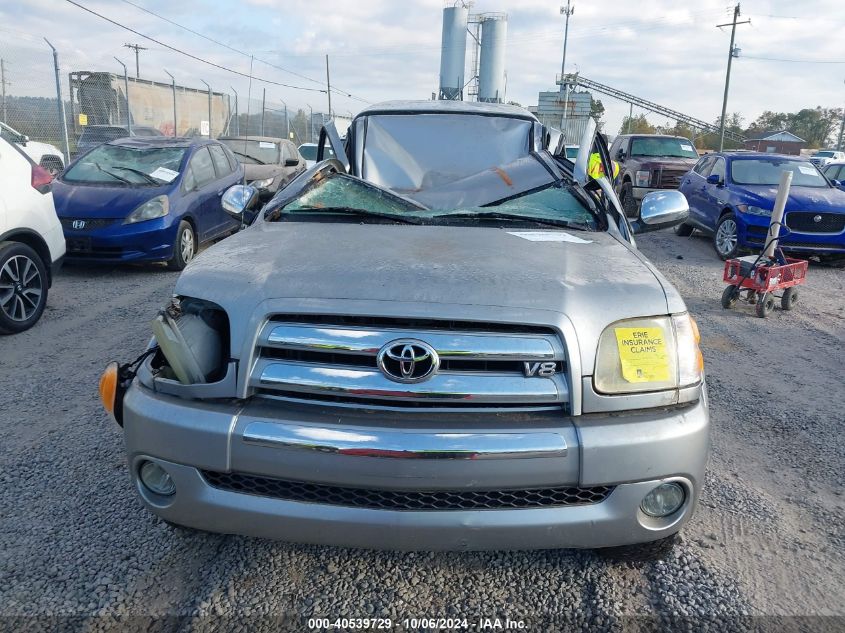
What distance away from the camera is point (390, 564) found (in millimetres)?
2580

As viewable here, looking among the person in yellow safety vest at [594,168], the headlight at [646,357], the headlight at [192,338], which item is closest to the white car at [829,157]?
the person in yellow safety vest at [594,168]

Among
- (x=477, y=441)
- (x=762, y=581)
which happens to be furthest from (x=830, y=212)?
(x=477, y=441)

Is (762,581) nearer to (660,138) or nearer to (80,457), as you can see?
(80,457)

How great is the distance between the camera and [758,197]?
372 inches

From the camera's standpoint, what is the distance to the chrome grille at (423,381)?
6.76 ft

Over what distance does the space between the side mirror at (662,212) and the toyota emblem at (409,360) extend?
1.99m

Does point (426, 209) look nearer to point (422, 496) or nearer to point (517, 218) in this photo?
point (517, 218)

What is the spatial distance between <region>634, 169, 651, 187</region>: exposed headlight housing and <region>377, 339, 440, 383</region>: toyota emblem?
45.6 feet

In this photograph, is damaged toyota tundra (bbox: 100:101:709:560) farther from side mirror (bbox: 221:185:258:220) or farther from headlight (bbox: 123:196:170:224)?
headlight (bbox: 123:196:170:224)

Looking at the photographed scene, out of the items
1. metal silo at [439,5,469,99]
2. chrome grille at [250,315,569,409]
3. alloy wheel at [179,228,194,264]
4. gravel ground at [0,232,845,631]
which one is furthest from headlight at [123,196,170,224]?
metal silo at [439,5,469,99]

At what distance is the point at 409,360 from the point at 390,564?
1019 mm

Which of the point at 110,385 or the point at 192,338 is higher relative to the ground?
the point at 192,338

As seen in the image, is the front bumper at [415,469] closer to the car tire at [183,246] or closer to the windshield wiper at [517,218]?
the windshield wiper at [517,218]

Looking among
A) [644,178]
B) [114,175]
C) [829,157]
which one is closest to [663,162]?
[644,178]
